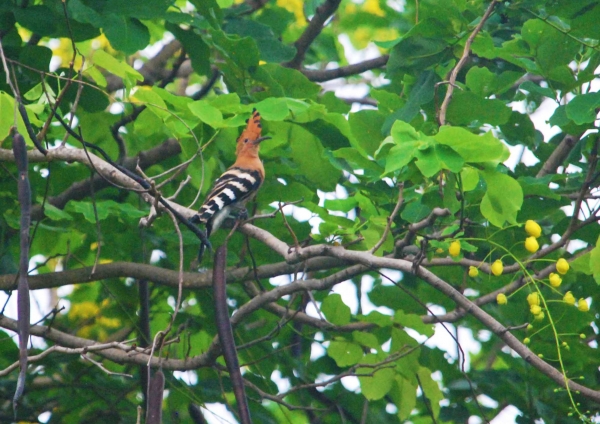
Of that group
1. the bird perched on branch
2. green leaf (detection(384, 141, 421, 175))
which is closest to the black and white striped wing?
the bird perched on branch

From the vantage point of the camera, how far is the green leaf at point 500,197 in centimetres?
314

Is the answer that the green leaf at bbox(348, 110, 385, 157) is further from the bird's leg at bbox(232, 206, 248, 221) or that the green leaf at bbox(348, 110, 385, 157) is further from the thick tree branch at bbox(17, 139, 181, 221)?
the bird's leg at bbox(232, 206, 248, 221)

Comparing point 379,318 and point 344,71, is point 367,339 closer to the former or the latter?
point 379,318

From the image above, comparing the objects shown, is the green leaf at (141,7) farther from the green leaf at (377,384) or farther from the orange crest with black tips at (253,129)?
the green leaf at (377,384)

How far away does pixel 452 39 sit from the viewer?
13.2ft

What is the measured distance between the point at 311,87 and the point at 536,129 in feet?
5.03

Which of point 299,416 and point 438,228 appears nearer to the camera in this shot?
point 438,228

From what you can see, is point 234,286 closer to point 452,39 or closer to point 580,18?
point 452,39

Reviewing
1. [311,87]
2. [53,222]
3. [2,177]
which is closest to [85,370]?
[53,222]

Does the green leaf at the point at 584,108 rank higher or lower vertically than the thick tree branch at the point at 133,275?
lower

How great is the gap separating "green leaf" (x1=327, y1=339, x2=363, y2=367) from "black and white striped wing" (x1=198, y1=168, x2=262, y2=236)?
1.12 m

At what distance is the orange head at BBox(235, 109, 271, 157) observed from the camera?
4902mm

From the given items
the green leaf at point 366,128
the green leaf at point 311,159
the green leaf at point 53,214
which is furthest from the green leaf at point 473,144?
the green leaf at point 53,214

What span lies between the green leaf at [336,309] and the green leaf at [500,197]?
1.57m
